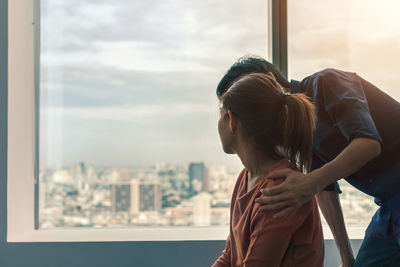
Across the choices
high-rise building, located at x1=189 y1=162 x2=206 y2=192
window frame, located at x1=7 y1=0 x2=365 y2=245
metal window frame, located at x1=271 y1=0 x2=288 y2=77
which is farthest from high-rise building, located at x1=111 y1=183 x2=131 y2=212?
metal window frame, located at x1=271 y1=0 x2=288 y2=77

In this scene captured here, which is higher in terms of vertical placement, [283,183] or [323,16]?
[323,16]

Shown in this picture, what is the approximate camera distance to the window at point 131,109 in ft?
6.87

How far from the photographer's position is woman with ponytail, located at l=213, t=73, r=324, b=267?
3.32 feet

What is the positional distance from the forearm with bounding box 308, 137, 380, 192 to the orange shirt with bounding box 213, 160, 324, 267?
7 centimetres

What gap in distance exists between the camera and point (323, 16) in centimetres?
211

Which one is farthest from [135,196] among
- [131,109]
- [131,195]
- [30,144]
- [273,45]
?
[273,45]

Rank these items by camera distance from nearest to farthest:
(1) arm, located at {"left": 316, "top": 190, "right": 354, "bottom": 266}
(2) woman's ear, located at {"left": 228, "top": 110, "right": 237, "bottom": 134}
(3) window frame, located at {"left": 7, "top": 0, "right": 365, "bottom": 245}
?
(2) woman's ear, located at {"left": 228, "top": 110, "right": 237, "bottom": 134} → (1) arm, located at {"left": 316, "top": 190, "right": 354, "bottom": 266} → (3) window frame, located at {"left": 7, "top": 0, "right": 365, "bottom": 245}

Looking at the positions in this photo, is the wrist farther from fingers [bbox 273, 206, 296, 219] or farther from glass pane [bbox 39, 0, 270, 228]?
glass pane [bbox 39, 0, 270, 228]

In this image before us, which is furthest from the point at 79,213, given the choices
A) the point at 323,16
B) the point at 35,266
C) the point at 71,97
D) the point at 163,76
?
the point at 323,16

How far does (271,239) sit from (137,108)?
4.11ft

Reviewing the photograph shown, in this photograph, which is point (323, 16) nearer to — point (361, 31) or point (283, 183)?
point (361, 31)

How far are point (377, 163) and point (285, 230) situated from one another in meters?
0.43

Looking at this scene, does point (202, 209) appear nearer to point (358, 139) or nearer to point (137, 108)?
point (137, 108)

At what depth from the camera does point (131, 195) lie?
2092 mm
